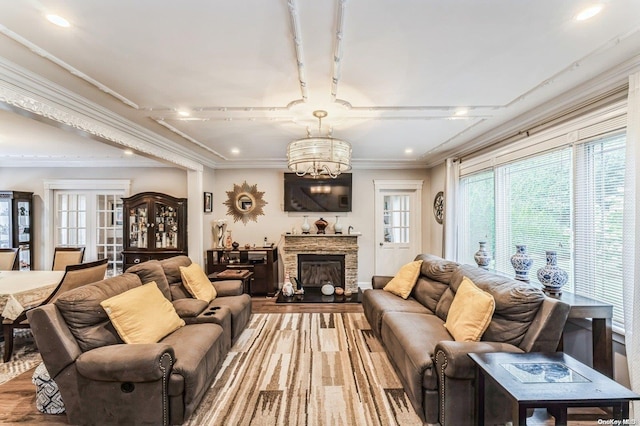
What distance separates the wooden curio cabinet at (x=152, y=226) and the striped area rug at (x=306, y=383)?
8.61 ft

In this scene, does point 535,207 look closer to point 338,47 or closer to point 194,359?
point 338,47

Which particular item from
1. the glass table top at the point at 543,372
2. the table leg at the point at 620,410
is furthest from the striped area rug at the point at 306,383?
the table leg at the point at 620,410

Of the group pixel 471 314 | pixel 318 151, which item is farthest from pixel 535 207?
pixel 318 151

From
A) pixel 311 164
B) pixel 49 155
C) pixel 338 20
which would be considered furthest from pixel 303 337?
pixel 49 155

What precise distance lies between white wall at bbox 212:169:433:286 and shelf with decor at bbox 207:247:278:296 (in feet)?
1.58

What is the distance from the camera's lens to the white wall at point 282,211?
588 cm

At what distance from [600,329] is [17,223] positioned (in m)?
8.14

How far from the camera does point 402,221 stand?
235 inches

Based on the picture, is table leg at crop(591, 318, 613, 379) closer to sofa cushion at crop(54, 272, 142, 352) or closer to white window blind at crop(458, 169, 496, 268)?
white window blind at crop(458, 169, 496, 268)

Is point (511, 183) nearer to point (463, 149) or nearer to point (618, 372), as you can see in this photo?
point (463, 149)

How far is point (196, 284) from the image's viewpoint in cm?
327

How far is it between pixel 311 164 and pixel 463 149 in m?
2.78

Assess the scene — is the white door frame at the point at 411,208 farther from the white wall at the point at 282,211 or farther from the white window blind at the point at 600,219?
the white window blind at the point at 600,219

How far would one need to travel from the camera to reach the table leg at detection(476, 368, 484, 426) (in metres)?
1.83
